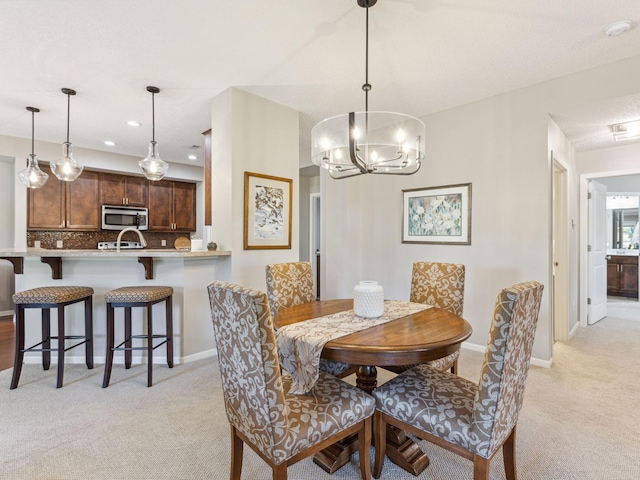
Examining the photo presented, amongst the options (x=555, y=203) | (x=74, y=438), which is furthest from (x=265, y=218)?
(x=555, y=203)

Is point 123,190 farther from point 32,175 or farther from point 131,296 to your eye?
point 131,296

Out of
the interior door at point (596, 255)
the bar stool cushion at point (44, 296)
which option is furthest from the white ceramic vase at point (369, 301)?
the interior door at point (596, 255)

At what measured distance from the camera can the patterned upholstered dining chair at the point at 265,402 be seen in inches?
46.0

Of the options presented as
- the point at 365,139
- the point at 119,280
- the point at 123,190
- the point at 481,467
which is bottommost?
the point at 481,467

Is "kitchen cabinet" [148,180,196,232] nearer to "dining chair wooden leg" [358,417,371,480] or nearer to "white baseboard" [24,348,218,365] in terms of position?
"white baseboard" [24,348,218,365]

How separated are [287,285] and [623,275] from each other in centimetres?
733

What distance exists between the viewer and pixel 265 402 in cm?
120

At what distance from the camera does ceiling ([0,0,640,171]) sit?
2.06 metres

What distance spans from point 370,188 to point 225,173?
1.96 metres

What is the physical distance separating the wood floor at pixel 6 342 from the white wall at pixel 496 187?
3907 millimetres

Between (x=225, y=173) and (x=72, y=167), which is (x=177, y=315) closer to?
(x=225, y=173)

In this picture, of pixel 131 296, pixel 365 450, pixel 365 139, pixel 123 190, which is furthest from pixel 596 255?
pixel 123 190

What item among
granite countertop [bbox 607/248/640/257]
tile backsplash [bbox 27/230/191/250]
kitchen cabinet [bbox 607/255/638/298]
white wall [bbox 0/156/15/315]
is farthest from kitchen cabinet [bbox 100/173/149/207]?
granite countertop [bbox 607/248/640/257]

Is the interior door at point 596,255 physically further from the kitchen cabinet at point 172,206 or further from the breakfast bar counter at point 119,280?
the kitchen cabinet at point 172,206
